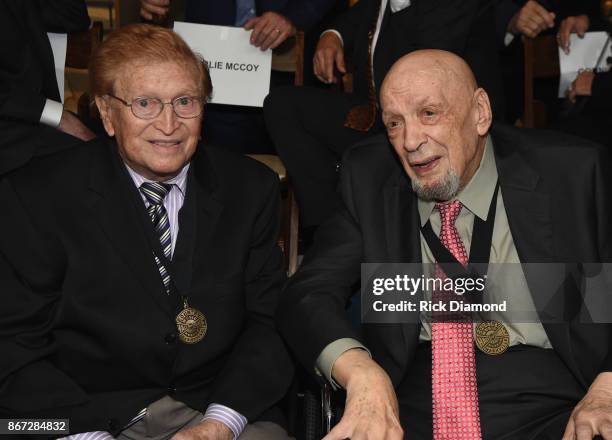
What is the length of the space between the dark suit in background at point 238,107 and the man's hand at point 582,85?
4.78 feet

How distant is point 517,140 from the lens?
120 inches

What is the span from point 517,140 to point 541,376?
2.74 feet

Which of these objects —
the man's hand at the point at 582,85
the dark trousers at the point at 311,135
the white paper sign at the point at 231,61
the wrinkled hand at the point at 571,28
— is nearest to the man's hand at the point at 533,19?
the wrinkled hand at the point at 571,28

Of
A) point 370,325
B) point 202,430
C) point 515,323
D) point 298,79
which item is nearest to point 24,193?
point 202,430

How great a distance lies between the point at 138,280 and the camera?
2.85 m

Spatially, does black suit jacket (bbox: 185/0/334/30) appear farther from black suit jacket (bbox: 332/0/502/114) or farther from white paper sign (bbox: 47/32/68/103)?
white paper sign (bbox: 47/32/68/103)

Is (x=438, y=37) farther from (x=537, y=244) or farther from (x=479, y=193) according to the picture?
(x=537, y=244)

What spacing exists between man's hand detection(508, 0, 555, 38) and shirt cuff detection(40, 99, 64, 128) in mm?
2775

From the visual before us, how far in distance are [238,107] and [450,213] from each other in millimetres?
2279

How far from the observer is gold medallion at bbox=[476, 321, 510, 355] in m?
2.78

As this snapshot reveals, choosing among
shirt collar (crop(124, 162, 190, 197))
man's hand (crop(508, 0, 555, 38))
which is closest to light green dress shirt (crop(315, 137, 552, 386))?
A: shirt collar (crop(124, 162, 190, 197))

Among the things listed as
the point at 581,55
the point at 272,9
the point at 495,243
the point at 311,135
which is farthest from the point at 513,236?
the point at 272,9

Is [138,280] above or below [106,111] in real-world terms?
below

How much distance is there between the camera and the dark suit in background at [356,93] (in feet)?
13.5
